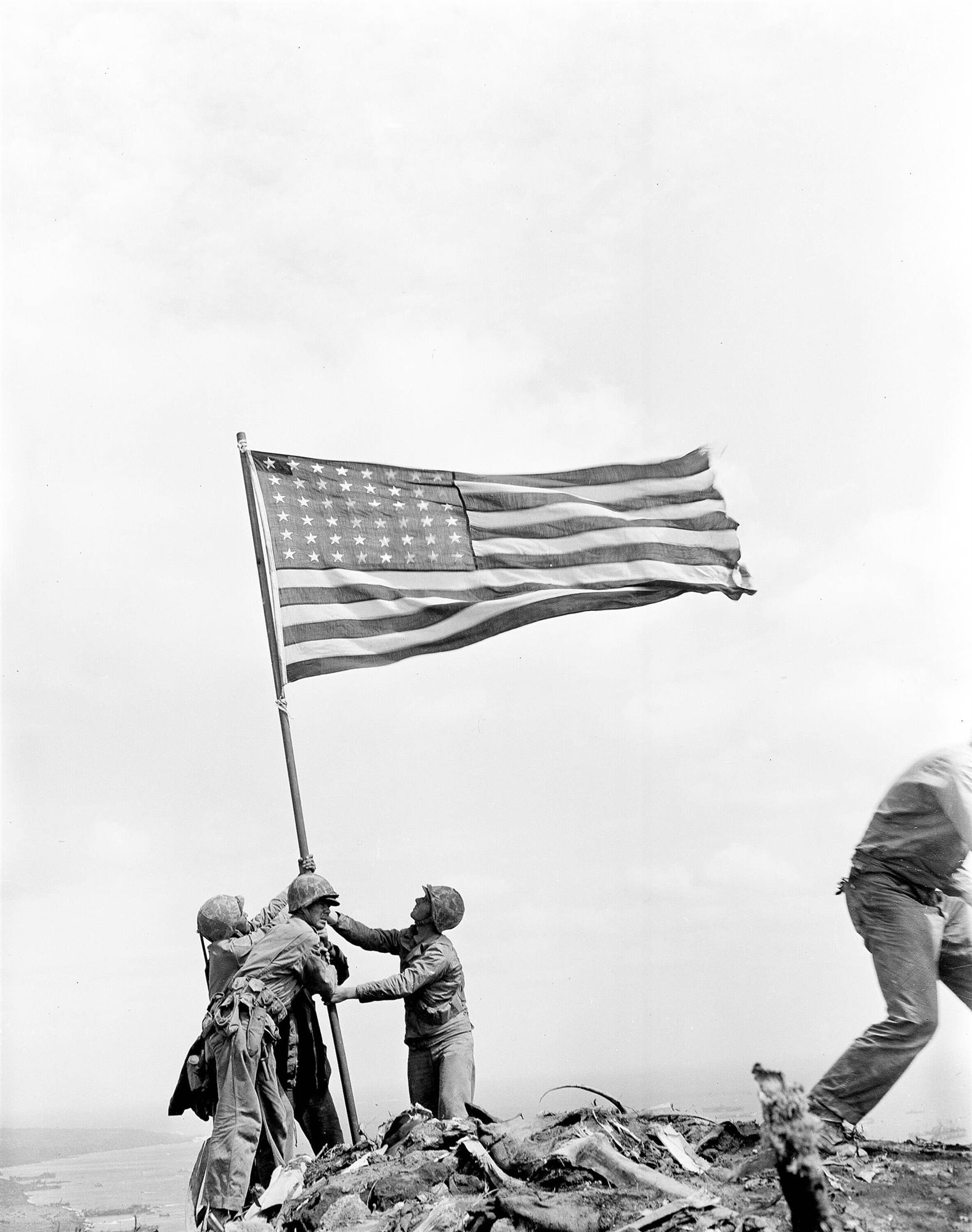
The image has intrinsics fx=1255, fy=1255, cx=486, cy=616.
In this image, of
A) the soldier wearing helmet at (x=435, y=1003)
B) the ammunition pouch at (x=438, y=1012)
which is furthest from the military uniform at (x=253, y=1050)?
the ammunition pouch at (x=438, y=1012)

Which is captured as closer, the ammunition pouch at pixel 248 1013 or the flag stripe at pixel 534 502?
the ammunition pouch at pixel 248 1013

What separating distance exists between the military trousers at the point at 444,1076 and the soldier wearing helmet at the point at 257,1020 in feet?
2.45

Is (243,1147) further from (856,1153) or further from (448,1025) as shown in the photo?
(856,1153)

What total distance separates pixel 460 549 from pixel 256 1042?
4479 mm

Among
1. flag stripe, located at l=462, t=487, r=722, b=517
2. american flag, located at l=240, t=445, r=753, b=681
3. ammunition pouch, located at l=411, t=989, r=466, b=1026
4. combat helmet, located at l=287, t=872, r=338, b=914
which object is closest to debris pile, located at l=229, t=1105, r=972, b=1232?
ammunition pouch, located at l=411, t=989, r=466, b=1026

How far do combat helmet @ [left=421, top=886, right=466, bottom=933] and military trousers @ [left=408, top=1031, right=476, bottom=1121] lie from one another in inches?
32.7

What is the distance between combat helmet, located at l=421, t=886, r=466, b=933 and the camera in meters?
9.40

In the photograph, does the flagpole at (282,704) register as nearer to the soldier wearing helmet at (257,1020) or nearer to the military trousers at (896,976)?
the soldier wearing helmet at (257,1020)

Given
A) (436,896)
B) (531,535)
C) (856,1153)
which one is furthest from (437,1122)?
(531,535)

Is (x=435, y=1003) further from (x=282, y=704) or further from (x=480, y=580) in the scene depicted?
(x=480, y=580)

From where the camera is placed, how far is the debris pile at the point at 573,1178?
619 cm

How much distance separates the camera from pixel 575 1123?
313 inches

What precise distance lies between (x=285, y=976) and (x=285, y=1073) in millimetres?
774

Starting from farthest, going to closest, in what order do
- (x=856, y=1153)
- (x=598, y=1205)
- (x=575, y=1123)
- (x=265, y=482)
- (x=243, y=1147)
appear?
1. (x=265, y=482)
2. (x=243, y=1147)
3. (x=575, y=1123)
4. (x=856, y=1153)
5. (x=598, y=1205)
